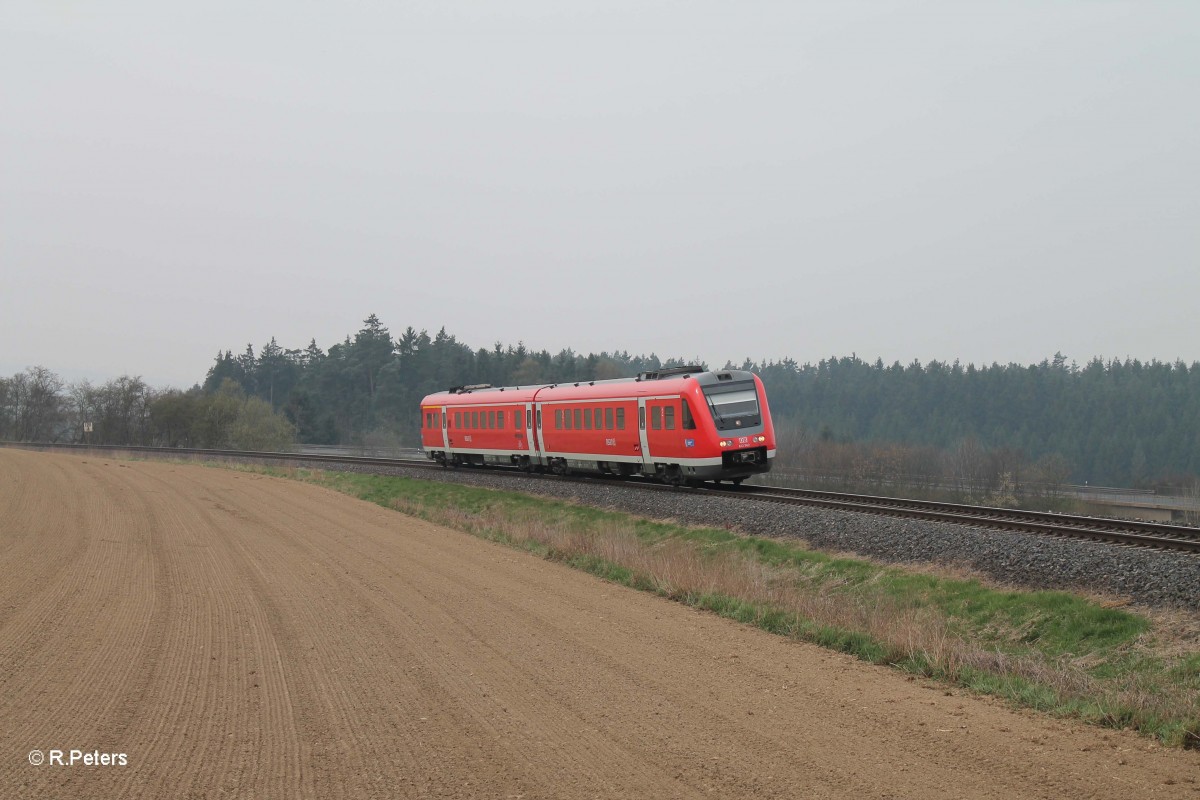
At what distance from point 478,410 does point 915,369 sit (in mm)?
107907

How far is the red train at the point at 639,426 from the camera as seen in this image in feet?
86.0

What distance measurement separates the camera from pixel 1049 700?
7977 mm

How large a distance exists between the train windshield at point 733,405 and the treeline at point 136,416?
188 ft

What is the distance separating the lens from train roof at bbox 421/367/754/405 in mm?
26812

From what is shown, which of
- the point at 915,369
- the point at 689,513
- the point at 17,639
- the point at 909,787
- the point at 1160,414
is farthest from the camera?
the point at 915,369

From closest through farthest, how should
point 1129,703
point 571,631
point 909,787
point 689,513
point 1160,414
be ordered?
point 909,787
point 1129,703
point 571,631
point 689,513
point 1160,414

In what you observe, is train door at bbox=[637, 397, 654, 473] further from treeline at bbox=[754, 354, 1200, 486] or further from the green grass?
Answer: treeline at bbox=[754, 354, 1200, 486]

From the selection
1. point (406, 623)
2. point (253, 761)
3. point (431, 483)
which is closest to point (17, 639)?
point (406, 623)

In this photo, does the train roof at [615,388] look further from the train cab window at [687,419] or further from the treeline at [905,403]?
the treeline at [905,403]

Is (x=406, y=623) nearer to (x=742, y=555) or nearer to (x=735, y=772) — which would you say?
(x=735, y=772)

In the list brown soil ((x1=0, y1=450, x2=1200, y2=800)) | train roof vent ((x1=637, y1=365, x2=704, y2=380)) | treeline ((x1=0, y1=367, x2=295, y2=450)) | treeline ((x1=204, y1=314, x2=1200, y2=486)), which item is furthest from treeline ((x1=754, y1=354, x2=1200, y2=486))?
brown soil ((x1=0, y1=450, x2=1200, y2=800))

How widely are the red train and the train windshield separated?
0.09ft

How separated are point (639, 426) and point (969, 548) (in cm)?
1388

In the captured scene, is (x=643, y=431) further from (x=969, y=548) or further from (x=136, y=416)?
(x=136, y=416)
